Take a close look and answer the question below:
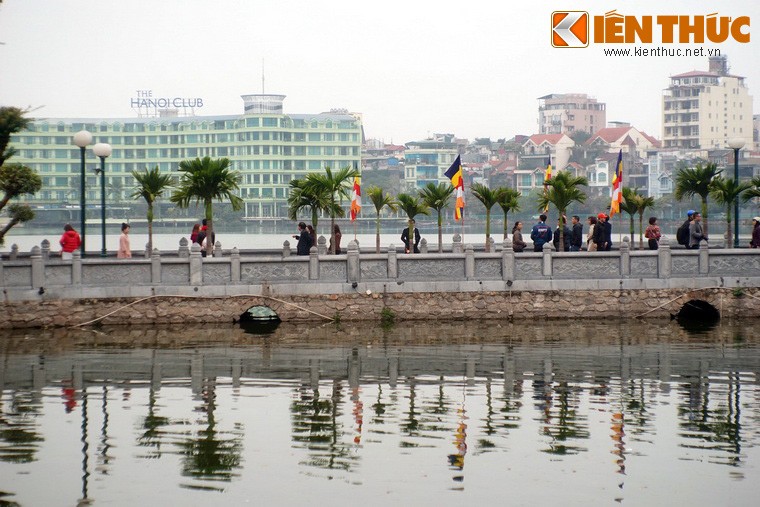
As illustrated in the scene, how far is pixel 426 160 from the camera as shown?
169m

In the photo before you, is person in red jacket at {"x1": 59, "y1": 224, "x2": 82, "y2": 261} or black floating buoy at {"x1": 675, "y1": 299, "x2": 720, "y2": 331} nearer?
black floating buoy at {"x1": 675, "y1": 299, "x2": 720, "y2": 331}

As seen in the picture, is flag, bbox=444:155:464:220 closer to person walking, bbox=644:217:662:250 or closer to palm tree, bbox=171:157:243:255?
person walking, bbox=644:217:662:250

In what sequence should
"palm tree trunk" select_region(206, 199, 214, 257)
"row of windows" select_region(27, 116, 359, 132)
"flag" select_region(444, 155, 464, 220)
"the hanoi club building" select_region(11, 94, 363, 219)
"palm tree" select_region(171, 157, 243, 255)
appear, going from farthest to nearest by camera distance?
1. "row of windows" select_region(27, 116, 359, 132)
2. "the hanoi club building" select_region(11, 94, 363, 219)
3. "flag" select_region(444, 155, 464, 220)
4. "palm tree" select_region(171, 157, 243, 255)
5. "palm tree trunk" select_region(206, 199, 214, 257)

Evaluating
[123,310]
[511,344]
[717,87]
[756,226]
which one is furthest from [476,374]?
[717,87]

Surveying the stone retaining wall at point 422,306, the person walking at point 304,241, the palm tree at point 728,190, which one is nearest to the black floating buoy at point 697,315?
the stone retaining wall at point 422,306

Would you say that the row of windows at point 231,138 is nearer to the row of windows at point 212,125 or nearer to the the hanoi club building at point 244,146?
the the hanoi club building at point 244,146

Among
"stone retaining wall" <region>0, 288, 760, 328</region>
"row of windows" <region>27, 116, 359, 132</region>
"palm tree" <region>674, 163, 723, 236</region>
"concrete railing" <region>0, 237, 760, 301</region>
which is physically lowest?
"stone retaining wall" <region>0, 288, 760, 328</region>

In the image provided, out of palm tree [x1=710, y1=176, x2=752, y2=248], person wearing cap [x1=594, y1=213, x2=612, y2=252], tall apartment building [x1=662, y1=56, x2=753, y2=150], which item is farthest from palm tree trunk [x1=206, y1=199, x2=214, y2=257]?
tall apartment building [x1=662, y1=56, x2=753, y2=150]

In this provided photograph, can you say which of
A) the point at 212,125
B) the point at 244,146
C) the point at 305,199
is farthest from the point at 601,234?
the point at 212,125

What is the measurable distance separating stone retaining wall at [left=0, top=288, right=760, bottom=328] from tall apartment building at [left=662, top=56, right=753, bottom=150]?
13664 centimetres

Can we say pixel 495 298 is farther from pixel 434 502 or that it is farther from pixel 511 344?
pixel 434 502

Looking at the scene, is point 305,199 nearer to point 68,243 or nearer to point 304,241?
point 304,241

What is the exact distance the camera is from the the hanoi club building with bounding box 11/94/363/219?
148625mm

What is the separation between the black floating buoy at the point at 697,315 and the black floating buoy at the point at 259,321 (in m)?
10.0
